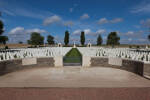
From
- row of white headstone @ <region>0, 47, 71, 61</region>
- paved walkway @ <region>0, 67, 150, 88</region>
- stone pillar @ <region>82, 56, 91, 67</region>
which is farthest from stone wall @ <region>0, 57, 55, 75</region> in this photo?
stone pillar @ <region>82, 56, 91, 67</region>

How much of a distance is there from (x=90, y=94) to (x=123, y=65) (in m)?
4.64

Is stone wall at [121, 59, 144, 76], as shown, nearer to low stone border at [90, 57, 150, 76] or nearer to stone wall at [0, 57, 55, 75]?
low stone border at [90, 57, 150, 76]

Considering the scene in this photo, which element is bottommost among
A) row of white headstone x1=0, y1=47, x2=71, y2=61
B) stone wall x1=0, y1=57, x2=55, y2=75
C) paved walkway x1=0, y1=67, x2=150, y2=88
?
paved walkway x1=0, y1=67, x2=150, y2=88

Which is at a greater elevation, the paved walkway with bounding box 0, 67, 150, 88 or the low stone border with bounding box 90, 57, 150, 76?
the low stone border with bounding box 90, 57, 150, 76

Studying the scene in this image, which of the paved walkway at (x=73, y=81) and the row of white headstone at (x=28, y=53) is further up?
the row of white headstone at (x=28, y=53)

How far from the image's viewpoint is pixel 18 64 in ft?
23.1

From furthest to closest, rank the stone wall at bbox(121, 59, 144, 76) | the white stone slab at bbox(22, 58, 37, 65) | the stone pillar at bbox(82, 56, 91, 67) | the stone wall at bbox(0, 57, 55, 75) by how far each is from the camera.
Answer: the stone pillar at bbox(82, 56, 91, 67) → the white stone slab at bbox(22, 58, 37, 65) → the stone wall at bbox(0, 57, 55, 75) → the stone wall at bbox(121, 59, 144, 76)

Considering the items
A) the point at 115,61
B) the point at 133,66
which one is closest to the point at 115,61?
the point at 115,61

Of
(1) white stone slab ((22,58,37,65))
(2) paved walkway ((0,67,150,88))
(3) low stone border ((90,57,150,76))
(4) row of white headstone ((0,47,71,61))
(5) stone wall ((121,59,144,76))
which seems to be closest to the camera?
Result: (2) paved walkway ((0,67,150,88))

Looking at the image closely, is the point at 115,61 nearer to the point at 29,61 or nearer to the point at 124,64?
the point at 124,64

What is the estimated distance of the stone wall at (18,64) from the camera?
619cm

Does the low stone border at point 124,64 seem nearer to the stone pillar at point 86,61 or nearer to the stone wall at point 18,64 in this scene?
the stone pillar at point 86,61

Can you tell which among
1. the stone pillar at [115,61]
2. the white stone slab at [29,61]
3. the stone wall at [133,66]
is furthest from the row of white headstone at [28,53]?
the stone wall at [133,66]

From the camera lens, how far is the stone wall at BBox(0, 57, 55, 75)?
20.3 feet
